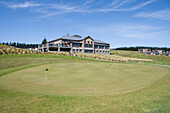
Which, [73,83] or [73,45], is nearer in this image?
[73,83]

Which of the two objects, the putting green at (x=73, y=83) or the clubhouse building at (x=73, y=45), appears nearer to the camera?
the putting green at (x=73, y=83)

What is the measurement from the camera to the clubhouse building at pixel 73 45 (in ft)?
192

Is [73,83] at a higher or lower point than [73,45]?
lower

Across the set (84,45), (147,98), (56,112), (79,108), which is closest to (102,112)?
(79,108)

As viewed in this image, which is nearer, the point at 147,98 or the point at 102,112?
the point at 102,112

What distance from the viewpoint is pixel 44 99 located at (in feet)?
24.4

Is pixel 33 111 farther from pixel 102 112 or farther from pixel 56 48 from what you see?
pixel 56 48

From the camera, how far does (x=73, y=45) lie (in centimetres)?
6353

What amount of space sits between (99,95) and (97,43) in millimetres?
67886

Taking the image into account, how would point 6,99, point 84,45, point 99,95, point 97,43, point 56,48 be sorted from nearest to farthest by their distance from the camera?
point 6,99
point 99,95
point 56,48
point 84,45
point 97,43

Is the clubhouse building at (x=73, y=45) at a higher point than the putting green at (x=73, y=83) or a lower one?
higher

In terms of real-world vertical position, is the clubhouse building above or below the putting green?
above

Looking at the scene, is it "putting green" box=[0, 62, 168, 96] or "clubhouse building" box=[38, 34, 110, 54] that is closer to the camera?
"putting green" box=[0, 62, 168, 96]

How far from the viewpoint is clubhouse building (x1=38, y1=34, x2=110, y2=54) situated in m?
58.6
